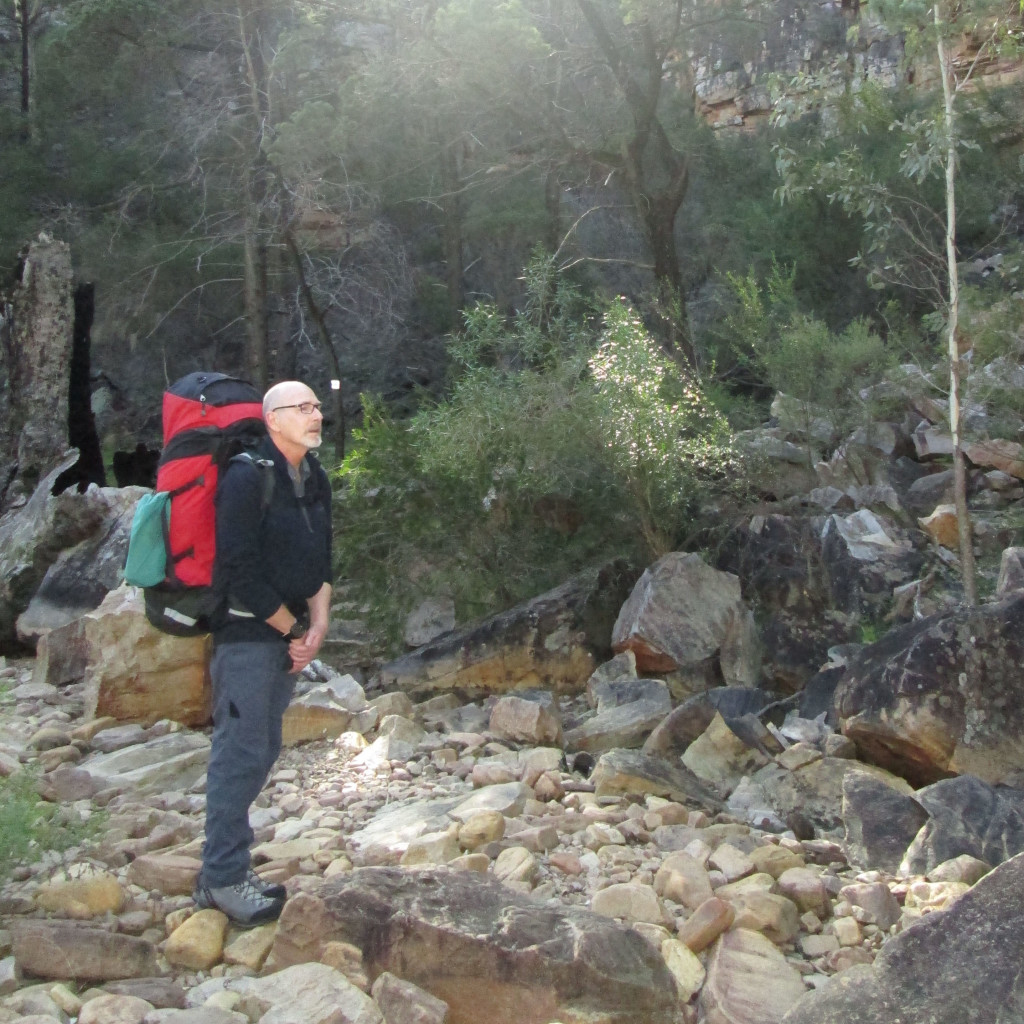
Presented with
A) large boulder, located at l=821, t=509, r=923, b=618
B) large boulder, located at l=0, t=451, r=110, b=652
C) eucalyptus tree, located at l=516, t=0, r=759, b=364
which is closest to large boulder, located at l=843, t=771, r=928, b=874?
large boulder, located at l=821, t=509, r=923, b=618

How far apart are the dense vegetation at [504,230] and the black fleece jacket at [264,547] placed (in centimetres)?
448

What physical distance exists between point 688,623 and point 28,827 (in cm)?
465

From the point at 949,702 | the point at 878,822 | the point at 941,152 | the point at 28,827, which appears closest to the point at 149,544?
the point at 28,827

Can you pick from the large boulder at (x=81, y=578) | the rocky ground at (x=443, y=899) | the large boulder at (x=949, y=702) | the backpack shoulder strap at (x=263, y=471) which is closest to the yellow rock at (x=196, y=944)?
the rocky ground at (x=443, y=899)

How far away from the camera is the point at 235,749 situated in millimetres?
3188

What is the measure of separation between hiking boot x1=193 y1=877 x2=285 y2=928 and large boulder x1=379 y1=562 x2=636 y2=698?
13.7 ft

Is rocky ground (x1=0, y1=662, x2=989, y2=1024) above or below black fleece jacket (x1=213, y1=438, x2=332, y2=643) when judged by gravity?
below

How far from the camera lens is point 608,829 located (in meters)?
4.14

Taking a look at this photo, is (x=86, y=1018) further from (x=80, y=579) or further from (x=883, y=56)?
(x=883, y=56)

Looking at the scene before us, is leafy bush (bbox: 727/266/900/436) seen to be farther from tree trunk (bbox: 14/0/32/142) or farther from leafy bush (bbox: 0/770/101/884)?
tree trunk (bbox: 14/0/32/142)

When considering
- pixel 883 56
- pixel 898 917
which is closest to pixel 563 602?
pixel 898 917

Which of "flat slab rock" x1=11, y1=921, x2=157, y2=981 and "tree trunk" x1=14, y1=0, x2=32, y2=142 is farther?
"tree trunk" x1=14, y1=0, x2=32, y2=142

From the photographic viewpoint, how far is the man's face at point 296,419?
10.6 ft

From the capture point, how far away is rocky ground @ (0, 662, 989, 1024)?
A: 2840 mm
